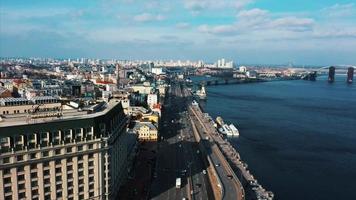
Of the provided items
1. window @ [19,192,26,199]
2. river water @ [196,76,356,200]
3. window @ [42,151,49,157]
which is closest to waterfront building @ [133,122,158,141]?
river water @ [196,76,356,200]

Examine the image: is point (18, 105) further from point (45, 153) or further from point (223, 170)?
point (223, 170)

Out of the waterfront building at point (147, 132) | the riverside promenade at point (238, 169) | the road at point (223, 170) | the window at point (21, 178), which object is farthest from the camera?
the waterfront building at point (147, 132)

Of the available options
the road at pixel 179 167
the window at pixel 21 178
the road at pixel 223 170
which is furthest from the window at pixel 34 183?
the road at pixel 223 170

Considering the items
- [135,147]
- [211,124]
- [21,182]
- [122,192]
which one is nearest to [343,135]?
[211,124]

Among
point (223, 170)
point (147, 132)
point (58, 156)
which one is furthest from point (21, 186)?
point (147, 132)

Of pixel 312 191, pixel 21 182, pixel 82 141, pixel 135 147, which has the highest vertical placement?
pixel 82 141

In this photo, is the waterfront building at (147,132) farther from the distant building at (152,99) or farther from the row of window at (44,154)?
the distant building at (152,99)

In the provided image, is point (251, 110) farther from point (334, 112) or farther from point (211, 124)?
point (211, 124)

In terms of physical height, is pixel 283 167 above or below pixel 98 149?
below
